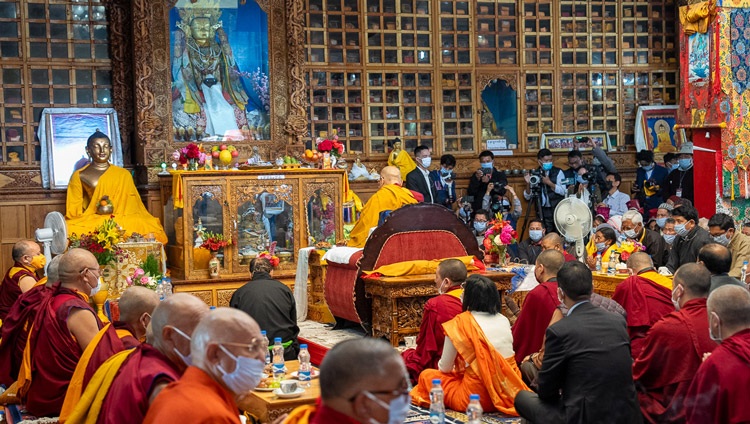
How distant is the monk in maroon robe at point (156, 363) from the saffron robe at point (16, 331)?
302 cm

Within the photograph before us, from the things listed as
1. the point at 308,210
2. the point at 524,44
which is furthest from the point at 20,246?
the point at 524,44

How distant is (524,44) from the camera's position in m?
16.2

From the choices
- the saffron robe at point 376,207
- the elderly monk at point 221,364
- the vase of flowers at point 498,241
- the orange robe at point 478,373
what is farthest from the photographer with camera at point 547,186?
the elderly monk at point 221,364

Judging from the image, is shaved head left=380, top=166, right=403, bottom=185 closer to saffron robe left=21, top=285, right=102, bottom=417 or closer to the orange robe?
the orange robe

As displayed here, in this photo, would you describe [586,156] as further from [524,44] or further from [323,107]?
[323,107]

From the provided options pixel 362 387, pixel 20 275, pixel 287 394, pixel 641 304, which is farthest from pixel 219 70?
pixel 362 387

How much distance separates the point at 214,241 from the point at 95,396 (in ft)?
25.6

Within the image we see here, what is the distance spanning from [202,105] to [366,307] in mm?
5456

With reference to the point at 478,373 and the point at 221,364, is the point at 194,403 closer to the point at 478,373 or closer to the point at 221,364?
the point at 221,364

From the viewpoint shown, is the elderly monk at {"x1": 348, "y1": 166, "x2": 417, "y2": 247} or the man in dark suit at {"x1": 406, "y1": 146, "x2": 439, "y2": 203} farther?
the man in dark suit at {"x1": 406, "y1": 146, "x2": 439, "y2": 203}

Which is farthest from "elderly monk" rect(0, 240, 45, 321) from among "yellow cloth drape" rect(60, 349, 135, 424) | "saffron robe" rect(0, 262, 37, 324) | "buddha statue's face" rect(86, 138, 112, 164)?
"yellow cloth drape" rect(60, 349, 135, 424)

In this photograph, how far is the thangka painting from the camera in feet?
46.3

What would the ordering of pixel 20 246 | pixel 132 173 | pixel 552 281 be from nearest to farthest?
pixel 552 281 < pixel 20 246 < pixel 132 173

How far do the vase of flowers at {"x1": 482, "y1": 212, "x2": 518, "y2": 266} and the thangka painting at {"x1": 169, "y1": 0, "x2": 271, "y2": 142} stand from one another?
15.9 feet
